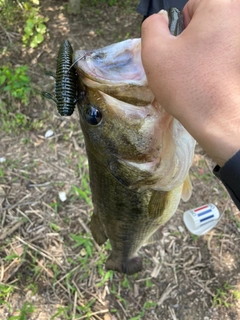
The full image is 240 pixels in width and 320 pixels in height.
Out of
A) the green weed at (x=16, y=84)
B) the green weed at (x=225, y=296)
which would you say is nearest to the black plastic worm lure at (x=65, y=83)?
the green weed at (x=225, y=296)

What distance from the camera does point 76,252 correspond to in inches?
125

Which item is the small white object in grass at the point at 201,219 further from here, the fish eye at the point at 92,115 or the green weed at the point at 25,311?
the fish eye at the point at 92,115

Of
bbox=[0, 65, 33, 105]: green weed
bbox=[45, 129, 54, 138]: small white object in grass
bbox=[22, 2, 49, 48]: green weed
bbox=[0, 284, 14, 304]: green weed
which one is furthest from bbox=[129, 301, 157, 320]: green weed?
bbox=[22, 2, 49, 48]: green weed

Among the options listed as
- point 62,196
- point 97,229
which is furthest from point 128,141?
point 62,196

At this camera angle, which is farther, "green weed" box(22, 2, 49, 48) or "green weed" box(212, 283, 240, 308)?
"green weed" box(22, 2, 49, 48)

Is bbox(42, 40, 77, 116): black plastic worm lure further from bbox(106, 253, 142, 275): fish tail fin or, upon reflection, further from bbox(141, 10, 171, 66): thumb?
bbox(106, 253, 142, 275): fish tail fin

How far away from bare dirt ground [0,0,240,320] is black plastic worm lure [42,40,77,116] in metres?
2.05

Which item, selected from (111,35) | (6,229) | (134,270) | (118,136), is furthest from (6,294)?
Result: (111,35)

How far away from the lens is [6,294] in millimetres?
2857

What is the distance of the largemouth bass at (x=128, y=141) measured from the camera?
1.28 metres

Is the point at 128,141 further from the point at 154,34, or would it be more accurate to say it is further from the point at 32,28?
the point at 32,28

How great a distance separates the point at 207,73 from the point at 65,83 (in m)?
0.56

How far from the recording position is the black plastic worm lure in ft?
4.29

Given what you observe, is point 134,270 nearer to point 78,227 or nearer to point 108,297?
point 108,297
